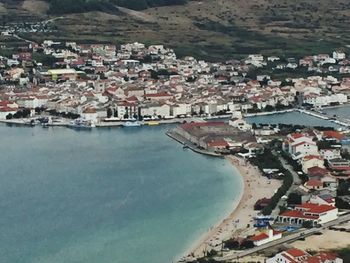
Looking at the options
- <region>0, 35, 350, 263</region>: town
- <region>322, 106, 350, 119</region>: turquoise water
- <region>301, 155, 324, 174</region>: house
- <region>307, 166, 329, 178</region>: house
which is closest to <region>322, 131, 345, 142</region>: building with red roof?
<region>0, 35, 350, 263</region>: town

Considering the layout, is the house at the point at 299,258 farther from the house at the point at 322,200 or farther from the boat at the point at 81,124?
the boat at the point at 81,124

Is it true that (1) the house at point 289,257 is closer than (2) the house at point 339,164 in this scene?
Yes

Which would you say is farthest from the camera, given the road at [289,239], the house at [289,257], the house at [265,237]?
the house at [265,237]

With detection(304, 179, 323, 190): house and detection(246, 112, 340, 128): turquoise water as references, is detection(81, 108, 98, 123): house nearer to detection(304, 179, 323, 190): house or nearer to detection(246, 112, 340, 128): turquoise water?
detection(246, 112, 340, 128): turquoise water

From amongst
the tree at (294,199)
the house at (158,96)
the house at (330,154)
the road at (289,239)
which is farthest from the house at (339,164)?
the house at (158,96)

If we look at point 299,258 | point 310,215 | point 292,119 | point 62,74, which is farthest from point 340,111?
point 299,258

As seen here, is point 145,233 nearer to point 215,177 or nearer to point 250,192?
point 250,192

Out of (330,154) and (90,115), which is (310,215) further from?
(90,115)
